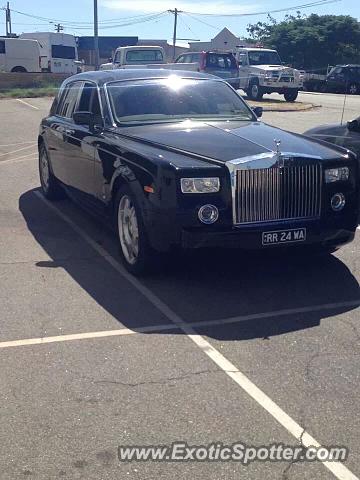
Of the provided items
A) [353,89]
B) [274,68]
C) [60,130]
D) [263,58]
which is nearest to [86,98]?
[60,130]

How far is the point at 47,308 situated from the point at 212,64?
27025mm

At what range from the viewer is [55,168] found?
9.13 m

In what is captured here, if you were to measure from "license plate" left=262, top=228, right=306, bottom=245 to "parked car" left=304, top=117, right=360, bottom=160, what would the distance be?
348 cm

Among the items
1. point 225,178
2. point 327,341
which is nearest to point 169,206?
point 225,178

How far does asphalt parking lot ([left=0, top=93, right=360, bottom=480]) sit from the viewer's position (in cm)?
367

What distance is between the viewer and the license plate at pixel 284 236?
232 inches

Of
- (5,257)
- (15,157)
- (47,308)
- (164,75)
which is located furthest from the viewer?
(15,157)

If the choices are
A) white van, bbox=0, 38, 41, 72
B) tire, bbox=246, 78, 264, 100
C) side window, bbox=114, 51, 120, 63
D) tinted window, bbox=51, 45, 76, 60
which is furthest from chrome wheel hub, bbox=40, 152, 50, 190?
tinted window, bbox=51, 45, 76, 60

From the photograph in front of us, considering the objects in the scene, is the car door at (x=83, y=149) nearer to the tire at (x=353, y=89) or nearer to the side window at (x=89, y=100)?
the side window at (x=89, y=100)

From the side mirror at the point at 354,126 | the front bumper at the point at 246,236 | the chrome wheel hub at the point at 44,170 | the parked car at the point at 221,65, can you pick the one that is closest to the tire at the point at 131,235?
Result: the front bumper at the point at 246,236

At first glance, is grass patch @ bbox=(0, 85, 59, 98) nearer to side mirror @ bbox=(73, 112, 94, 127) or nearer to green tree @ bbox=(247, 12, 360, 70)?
side mirror @ bbox=(73, 112, 94, 127)

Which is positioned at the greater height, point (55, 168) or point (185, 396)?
point (55, 168)

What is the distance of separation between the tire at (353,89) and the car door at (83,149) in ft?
109

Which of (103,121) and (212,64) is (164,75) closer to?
(103,121)
